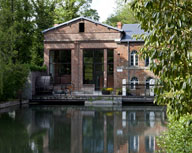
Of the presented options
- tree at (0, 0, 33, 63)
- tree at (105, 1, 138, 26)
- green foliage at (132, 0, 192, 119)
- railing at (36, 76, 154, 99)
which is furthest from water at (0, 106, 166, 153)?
tree at (105, 1, 138, 26)

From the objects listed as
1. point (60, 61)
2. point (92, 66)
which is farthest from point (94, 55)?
point (60, 61)

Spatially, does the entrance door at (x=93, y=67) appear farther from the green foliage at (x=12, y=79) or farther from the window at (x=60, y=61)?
the green foliage at (x=12, y=79)

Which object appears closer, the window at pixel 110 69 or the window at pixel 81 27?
the window at pixel 81 27

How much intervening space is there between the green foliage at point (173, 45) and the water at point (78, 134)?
199 inches

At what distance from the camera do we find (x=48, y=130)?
15.2 metres

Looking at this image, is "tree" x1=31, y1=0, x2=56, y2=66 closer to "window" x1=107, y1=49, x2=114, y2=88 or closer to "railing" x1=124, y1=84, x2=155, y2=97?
"window" x1=107, y1=49, x2=114, y2=88

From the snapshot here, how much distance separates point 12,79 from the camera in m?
25.8

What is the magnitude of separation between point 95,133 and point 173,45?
1092 centimetres

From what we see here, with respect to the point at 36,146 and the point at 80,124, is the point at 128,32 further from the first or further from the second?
the point at 36,146

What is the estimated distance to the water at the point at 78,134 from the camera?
11266 millimetres

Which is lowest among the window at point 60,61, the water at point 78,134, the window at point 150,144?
the water at point 78,134

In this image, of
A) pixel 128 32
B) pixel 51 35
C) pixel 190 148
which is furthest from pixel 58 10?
pixel 190 148

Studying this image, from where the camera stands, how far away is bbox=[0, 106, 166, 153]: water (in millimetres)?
11266

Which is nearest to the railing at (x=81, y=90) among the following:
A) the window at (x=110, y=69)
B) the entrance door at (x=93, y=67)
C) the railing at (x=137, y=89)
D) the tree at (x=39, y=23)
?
the railing at (x=137, y=89)
